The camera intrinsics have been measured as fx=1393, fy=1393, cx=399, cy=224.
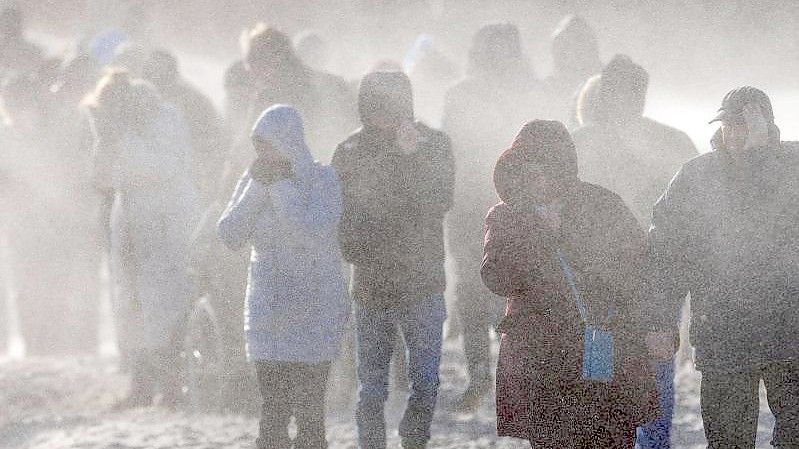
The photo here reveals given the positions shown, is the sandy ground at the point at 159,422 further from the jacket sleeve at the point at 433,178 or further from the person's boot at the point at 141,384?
the jacket sleeve at the point at 433,178

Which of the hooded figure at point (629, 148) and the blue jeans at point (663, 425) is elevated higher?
the hooded figure at point (629, 148)

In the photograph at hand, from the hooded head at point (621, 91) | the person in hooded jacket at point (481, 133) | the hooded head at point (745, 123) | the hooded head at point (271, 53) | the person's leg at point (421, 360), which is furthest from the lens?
the person in hooded jacket at point (481, 133)

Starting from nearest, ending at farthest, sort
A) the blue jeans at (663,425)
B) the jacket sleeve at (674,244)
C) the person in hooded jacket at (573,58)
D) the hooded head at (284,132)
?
the jacket sleeve at (674,244) → the hooded head at (284,132) → the blue jeans at (663,425) → the person in hooded jacket at (573,58)

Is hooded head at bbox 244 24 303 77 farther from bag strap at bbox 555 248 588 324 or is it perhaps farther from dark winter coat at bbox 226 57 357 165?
bag strap at bbox 555 248 588 324

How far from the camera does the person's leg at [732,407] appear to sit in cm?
466

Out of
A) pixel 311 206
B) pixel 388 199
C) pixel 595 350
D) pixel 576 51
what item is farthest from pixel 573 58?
pixel 595 350

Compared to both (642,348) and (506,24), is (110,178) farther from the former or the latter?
(642,348)

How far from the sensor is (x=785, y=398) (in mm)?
4609

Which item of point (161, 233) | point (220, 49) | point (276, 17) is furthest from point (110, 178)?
point (220, 49)

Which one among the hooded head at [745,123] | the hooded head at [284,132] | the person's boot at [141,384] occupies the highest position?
the hooded head at [284,132]

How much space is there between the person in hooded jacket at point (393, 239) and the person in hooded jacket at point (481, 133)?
1.54m

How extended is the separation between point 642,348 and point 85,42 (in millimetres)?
8714

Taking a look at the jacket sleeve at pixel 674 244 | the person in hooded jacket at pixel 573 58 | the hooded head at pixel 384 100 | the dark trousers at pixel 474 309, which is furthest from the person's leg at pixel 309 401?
the person in hooded jacket at pixel 573 58

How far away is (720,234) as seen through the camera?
181 inches
